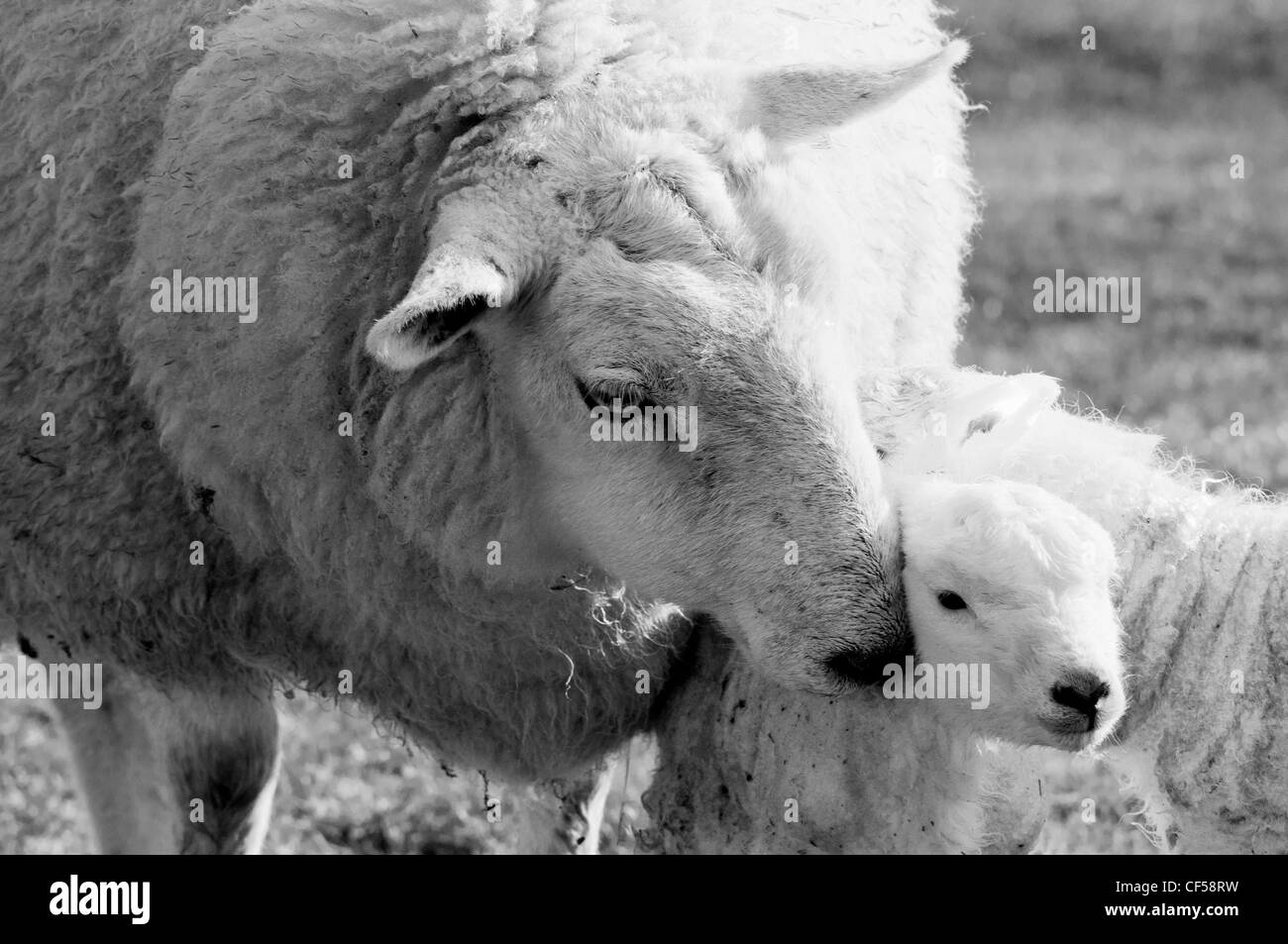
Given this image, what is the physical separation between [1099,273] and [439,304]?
847 cm

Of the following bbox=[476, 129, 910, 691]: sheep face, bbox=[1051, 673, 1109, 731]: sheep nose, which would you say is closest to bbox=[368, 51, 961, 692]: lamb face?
bbox=[476, 129, 910, 691]: sheep face

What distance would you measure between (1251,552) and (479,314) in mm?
1796

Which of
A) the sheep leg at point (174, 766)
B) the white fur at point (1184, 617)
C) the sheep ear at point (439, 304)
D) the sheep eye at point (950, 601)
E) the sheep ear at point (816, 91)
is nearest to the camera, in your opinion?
the sheep ear at point (439, 304)

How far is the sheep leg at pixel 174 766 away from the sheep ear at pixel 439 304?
5.49 ft

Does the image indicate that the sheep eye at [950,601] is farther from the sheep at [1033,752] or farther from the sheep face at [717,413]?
the sheep at [1033,752]

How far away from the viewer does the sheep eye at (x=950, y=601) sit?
11.3 ft

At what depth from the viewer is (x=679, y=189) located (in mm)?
3443

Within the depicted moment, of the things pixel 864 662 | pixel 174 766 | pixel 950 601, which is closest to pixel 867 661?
pixel 864 662

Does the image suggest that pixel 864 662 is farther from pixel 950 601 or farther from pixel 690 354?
pixel 690 354

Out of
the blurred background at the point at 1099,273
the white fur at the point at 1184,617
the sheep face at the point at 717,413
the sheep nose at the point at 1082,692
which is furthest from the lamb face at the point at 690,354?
the blurred background at the point at 1099,273

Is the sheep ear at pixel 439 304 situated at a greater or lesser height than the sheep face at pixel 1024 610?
greater

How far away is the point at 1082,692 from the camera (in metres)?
3.34

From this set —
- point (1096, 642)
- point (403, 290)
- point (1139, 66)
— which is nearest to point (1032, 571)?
point (1096, 642)

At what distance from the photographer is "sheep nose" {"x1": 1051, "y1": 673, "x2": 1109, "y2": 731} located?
10.9 feet
